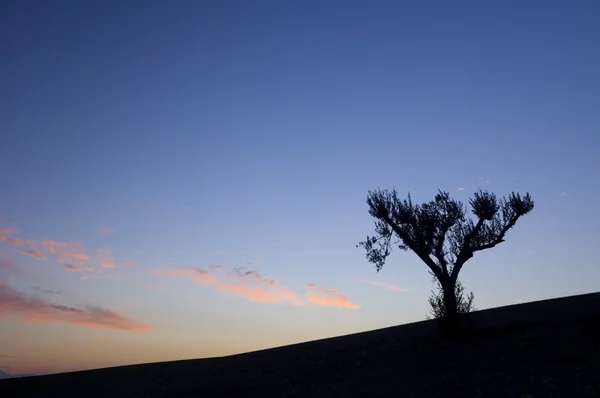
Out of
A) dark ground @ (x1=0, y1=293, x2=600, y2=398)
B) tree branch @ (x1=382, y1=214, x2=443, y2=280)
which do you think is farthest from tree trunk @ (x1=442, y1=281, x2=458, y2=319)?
dark ground @ (x1=0, y1=293, x2=600, y2=398)

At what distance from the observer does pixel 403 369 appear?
1002 inches

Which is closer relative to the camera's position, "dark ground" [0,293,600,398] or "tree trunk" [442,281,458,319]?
"dark ground" [0,293,600,398]

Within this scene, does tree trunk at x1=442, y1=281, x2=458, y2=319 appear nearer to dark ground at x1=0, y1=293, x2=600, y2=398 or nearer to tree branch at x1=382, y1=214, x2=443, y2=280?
tree branch at x1=382, y1=214, x2=443, y2=280

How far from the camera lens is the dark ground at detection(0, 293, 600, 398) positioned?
21203 millimetres

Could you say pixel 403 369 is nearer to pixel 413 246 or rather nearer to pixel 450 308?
pixel 450 308

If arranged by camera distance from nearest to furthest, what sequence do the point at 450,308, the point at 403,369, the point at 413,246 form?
the point at 403,369 → the point at 450,308 → the point at 413,246

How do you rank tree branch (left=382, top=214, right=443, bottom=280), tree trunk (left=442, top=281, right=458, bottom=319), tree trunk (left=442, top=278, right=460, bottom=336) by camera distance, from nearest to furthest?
tree trunk (left=442, top=278, right=460, bottom=336)
tree trunk (left=442, top=281, right=458, bottom=319)
tree branch (left=382, top=214, right=443, bottom=280)

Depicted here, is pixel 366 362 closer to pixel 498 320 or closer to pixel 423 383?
pixel 423 383

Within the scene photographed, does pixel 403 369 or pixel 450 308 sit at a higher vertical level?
pixel 450 308

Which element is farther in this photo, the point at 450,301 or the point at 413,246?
the point at 413,246

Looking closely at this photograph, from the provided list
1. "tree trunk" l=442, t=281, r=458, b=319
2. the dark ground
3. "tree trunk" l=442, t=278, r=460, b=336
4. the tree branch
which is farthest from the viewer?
the tree branch

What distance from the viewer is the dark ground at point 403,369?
21203mm

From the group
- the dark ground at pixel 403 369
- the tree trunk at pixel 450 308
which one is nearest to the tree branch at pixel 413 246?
the tree trunk at pixel 450 308

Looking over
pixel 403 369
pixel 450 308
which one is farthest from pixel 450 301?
pixel 403 369
